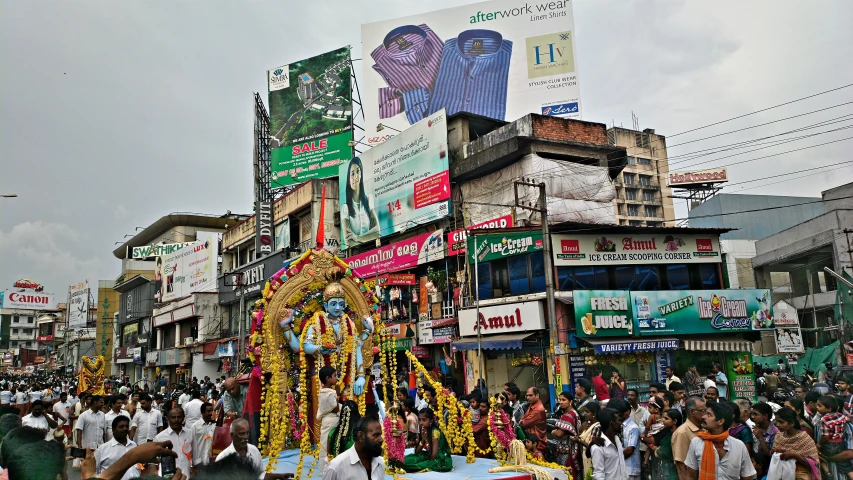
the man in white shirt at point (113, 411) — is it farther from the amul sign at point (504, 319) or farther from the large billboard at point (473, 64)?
the large billboard at point (473, 64)

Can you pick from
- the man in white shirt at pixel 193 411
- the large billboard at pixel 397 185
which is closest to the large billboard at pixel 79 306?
the large billboard at pixel 397 185

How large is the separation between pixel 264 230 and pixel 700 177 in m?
41.0

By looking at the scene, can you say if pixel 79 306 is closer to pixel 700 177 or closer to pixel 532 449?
pixel 700 177

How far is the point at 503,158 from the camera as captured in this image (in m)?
26.6

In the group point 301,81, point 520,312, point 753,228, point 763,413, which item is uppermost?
point 301,81

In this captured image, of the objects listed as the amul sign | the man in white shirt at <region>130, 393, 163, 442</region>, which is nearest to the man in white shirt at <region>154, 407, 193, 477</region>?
the man in white shirt at <region>130, 393, 163, 442</region>

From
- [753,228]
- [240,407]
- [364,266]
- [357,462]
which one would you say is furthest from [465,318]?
[753,228]

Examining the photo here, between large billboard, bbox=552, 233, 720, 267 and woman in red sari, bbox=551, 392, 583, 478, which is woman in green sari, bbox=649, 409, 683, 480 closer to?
woman in red sari, bbox=551, 392, 583, 478

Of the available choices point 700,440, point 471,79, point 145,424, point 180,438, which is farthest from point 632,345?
point 471,79

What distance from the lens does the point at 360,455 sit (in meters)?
4.74

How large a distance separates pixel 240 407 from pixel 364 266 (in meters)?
21.8

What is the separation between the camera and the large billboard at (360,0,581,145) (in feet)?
108

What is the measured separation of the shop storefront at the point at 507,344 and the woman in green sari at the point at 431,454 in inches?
463

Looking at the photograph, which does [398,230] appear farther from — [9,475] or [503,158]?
[9,475]
